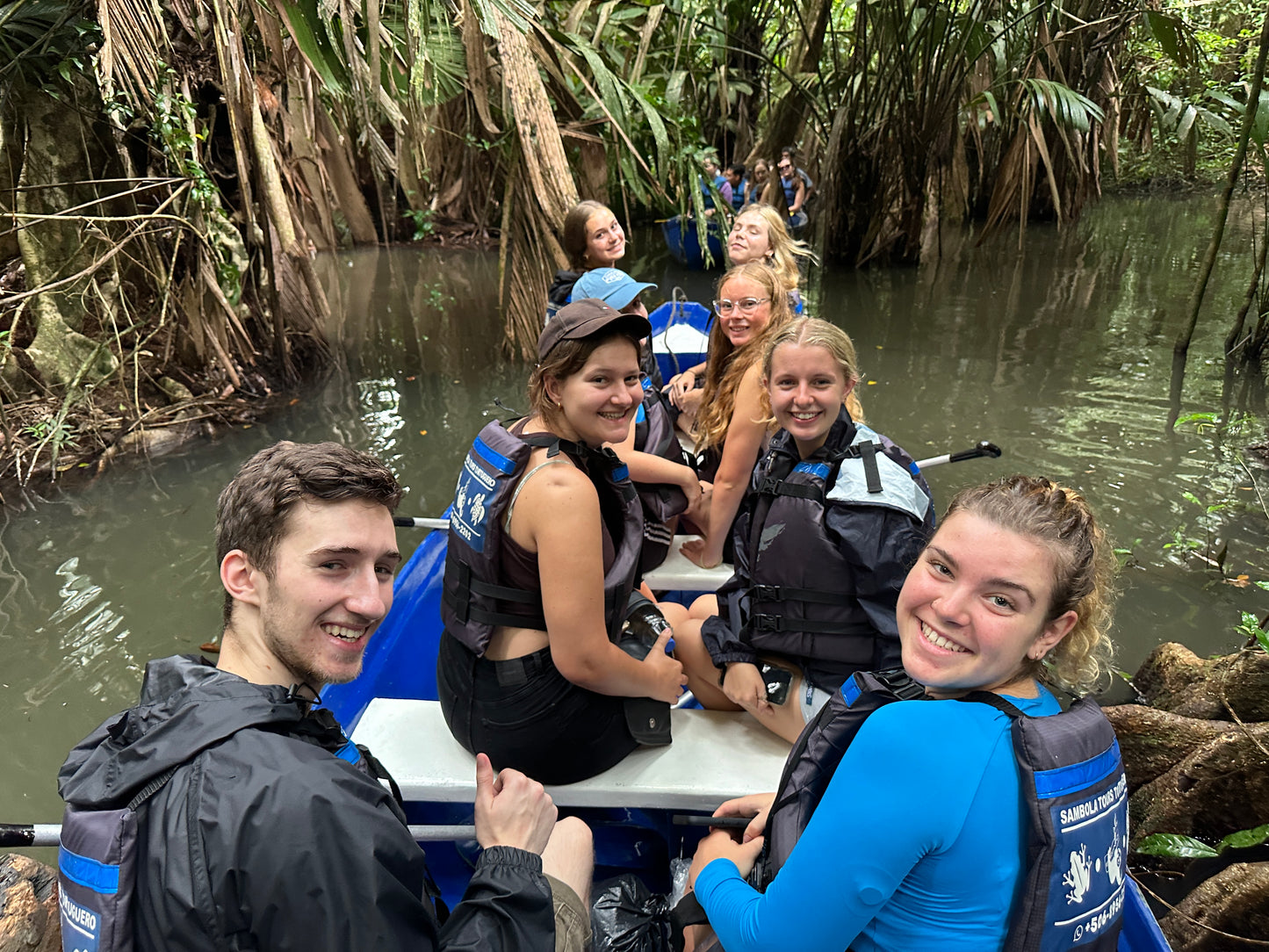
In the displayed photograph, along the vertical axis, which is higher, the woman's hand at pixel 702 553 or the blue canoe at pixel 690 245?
the woman's hand at pixel 702 553

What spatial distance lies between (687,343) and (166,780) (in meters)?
5.01

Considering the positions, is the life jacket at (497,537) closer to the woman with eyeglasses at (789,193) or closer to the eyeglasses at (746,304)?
the eyeglasses at (746,304)

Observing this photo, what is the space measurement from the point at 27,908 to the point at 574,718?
48.2 inches

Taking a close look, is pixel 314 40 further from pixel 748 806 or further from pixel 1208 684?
pixel 1208 684

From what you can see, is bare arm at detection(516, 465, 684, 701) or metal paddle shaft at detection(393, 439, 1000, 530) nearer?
bare arm at detection(516, 465, 684, 701)

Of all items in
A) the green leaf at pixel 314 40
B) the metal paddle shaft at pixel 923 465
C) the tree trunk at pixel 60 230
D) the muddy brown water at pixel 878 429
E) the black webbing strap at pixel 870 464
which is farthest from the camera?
the tree trunk at pixel 60 230

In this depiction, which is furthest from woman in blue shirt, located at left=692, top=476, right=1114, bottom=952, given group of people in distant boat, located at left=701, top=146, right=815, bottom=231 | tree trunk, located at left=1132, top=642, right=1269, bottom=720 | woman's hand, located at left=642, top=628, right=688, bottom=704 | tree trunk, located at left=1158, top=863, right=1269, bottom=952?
group of people in distant boat, located at left=701, top=146, right=815, bottom=231

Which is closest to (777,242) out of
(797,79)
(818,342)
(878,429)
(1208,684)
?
(818,342)

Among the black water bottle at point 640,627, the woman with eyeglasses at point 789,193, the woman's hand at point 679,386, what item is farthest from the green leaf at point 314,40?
the woman with eyeglasses at point 789,193

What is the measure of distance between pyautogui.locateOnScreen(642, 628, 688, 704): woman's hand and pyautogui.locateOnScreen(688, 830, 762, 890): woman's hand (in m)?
0.41

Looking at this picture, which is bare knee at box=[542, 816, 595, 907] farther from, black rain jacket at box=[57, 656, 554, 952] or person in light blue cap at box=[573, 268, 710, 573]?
person in light blue cap at box=[573, 268, 710, 573]

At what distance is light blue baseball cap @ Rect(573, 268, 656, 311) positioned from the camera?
10.0 feet

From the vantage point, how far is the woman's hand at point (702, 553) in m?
3.26

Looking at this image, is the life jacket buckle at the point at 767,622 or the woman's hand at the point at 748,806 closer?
the woman's hand at the point at 748,806
